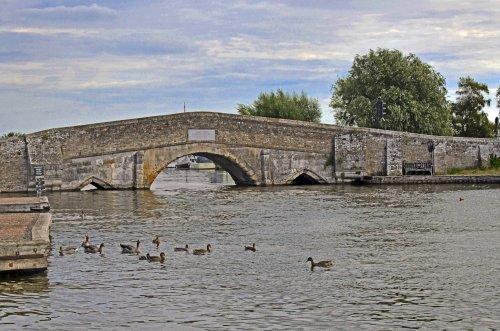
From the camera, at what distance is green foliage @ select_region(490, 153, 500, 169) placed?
53.1 meters

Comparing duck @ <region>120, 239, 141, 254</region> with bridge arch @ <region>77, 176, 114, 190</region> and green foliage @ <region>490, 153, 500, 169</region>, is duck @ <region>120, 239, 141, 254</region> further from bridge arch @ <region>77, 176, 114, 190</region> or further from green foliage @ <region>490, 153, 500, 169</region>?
green foliage @ <region>490, 153, 500, 169</region>

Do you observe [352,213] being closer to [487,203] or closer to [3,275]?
[487,203]

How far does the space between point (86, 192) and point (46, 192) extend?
2.02 metres

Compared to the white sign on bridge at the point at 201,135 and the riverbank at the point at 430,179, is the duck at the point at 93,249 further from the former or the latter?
the riverbank at the point at 430,179

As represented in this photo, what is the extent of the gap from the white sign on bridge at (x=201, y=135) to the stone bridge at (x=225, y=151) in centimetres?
6

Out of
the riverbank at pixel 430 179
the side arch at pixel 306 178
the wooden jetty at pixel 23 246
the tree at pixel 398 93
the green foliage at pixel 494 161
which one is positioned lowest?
the wooden jetty at pixel 23 246

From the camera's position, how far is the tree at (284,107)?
227ft

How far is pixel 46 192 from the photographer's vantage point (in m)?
42.3

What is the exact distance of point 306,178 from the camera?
50344mm

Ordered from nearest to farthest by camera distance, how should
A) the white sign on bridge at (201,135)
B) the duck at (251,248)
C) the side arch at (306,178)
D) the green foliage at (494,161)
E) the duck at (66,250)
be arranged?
1. the duck at (66,250)
2. the duck at (251,248)
3. the white sign on bridge at (201,135)
4. the side arch at (306,178)
5. the green foliage at (494,161)

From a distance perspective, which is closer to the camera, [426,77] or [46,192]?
[46,192]

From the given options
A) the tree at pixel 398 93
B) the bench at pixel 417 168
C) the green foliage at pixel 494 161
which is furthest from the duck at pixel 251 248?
the tree at pixel 398 93

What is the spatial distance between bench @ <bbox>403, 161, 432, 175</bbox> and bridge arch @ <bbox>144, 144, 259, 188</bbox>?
9620 millimetres

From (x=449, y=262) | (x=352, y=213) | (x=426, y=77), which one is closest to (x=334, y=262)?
(x=449, y=262)
